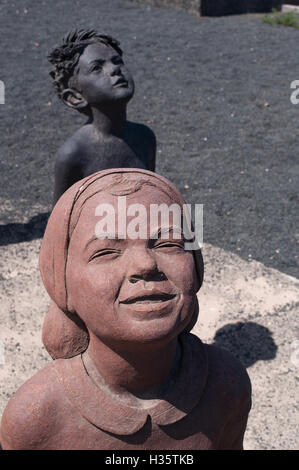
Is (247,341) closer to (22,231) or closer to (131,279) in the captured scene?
(22,231)

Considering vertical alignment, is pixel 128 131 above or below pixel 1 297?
above

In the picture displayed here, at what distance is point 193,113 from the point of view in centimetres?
805

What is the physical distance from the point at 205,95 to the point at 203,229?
11.1 feet

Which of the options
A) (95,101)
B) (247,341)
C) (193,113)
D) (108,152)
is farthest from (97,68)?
(193,113)

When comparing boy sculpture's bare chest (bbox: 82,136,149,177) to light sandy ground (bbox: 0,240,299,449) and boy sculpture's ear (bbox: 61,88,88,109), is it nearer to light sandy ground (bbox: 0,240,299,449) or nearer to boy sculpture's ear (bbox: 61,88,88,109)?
boy sculpture's ear (bbox: 61,88,88,109)

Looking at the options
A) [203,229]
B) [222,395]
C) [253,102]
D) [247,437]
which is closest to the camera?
[222,395]

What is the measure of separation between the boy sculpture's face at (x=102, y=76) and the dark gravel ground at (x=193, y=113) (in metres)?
2.21

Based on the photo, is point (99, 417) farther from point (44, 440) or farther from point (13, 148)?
point (13, 148)

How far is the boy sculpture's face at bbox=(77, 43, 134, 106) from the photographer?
3553mm

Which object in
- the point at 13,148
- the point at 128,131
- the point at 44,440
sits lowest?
the point at 13,148

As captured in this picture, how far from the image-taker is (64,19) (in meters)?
10.6

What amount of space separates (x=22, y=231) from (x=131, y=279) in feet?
12.7

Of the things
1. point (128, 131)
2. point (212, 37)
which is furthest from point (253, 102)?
point (128, 131)

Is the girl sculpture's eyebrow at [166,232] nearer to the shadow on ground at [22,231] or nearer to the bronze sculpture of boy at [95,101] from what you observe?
the bronze sculpture of boy at [95,101]
